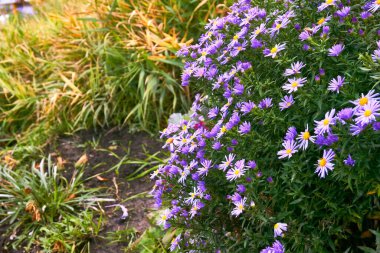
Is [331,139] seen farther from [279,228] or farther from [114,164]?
[114,164]

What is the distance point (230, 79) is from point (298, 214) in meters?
0.57

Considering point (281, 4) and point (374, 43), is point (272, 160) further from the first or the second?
point (281, 4)

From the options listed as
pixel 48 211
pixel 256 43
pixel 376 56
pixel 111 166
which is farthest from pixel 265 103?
pixel 111 166

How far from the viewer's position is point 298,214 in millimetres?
1664

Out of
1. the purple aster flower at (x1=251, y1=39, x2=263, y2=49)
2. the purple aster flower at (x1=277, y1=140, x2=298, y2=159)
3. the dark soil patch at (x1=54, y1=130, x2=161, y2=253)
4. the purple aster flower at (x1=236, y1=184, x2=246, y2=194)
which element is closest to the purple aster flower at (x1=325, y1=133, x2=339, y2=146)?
the purple aster flower at (x1=277, y1=140, x2=298, y2=159)

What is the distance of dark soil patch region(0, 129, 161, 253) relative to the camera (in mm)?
2883

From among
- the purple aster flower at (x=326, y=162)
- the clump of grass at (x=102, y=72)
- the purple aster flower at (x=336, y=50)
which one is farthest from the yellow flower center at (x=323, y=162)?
the clump of grass at (x=102, y=72)

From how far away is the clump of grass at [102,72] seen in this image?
3791 mm

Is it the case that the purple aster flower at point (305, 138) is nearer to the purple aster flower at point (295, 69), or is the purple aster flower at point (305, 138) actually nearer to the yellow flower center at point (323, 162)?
the yellow flower center at point (323, 162)

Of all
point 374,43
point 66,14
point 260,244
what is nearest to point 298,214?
point 260,244

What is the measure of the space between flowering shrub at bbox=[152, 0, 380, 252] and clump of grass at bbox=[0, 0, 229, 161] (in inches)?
69.6

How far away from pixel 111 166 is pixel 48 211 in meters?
0.61

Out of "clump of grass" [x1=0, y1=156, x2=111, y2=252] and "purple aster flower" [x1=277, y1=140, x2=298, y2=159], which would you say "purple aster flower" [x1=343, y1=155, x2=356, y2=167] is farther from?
"clump of grass" [x1=0, y1=156, x2=111, y2=252]

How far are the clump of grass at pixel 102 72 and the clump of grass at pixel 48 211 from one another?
0.78 m
